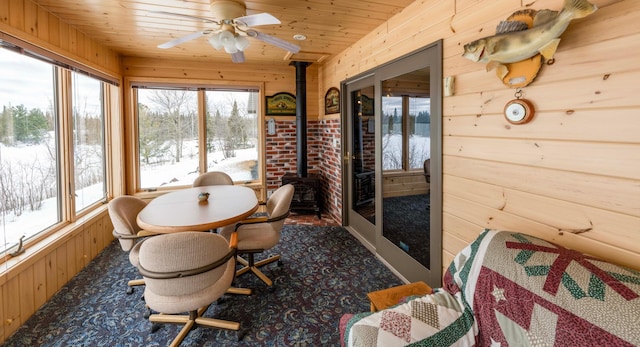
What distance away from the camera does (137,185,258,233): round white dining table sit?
2.18 meters

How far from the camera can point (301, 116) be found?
477 cm

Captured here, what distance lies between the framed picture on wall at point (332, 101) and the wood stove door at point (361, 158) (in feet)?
0.76

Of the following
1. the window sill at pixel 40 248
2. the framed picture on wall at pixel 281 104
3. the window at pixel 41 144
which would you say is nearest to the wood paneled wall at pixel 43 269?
the window sill at pixel 40 248

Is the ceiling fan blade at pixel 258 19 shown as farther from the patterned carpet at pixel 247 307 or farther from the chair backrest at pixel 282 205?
the patterned carpet at pixel 247 307

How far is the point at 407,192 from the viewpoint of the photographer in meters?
2.92

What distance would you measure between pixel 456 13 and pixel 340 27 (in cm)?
142

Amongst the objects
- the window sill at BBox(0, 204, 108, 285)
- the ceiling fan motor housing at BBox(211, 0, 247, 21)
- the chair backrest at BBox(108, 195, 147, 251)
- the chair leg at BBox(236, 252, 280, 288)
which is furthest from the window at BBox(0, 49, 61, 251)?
the chair leg at BBox(236, 252, 280, 288)

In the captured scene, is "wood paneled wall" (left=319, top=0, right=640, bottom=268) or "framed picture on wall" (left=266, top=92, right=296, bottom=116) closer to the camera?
"wood paneled wall" (left=319, top=0, right=640, bottom=268)

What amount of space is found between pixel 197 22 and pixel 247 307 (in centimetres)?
269

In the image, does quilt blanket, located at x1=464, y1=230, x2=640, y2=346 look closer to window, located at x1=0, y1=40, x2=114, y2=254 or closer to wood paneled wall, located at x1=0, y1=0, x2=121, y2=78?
window, located at x1=0, y1=40, x2=114, y2=254

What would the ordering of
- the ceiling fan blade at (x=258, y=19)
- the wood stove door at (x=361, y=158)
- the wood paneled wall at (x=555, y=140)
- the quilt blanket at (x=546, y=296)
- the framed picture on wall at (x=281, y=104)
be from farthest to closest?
the framed picture on wall at (x=281, y=104)
the wood stove door at (x=361, y=158)
the ceiling fan blade at (x=258, y=19)
the wood paneled wall at (x=555, y=140)
the quilt blanket at (x=546, y=296)

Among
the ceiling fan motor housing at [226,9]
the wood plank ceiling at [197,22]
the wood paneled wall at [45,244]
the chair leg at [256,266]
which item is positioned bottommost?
the chair leg at [256,266]

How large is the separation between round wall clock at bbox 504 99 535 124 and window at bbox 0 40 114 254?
3.44 meters

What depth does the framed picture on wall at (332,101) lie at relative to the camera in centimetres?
435
